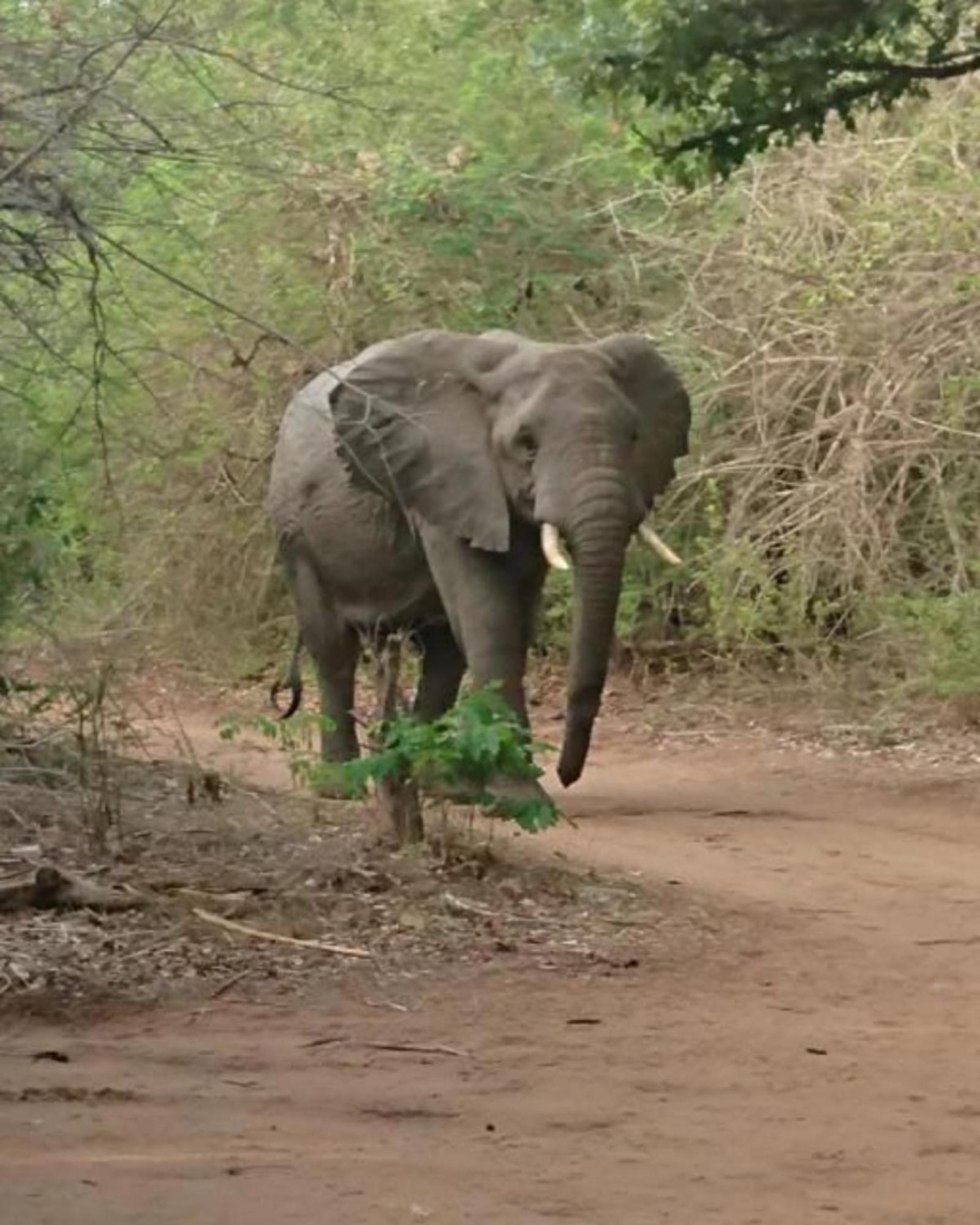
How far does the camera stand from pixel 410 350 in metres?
11.9

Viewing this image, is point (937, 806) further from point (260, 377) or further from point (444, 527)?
point (260, 377)

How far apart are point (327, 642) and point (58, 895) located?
5613mm

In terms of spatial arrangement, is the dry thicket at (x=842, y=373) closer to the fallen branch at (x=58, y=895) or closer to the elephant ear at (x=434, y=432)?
the elephant ear at (x=434, y=432)

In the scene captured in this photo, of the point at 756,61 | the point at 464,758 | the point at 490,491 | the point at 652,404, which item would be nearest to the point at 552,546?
the point at 490,491

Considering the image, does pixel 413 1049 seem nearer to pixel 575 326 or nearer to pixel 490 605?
pixel 490 605

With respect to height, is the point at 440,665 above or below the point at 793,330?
below

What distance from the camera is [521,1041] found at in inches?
262

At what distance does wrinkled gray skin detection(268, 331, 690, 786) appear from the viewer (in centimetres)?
1062

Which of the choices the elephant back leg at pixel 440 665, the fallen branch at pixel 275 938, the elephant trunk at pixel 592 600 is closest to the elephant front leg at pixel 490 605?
the elephant trunk at pixel 592 600

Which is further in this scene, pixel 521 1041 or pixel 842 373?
pixel 842 373

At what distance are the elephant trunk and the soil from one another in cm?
62

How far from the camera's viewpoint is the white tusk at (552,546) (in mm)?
10648

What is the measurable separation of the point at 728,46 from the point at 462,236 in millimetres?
10728

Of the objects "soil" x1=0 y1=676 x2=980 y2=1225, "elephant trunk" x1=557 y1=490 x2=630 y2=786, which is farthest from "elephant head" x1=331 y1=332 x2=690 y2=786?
"soil" x1=0 y1=676 x2=980 y2=1225
